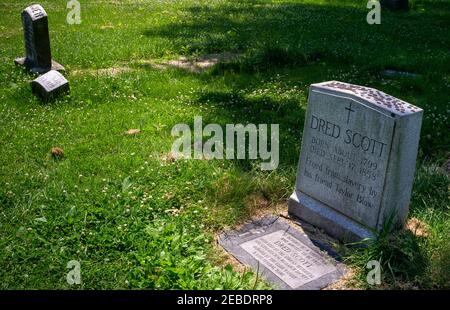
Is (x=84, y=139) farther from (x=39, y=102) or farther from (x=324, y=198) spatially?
(x=324, y=198)

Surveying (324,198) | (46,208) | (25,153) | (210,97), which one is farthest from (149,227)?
(210,97)

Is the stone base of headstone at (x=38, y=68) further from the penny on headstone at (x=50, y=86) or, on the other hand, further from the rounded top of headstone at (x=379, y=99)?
the rounded top of headstone at (x=379, y=99)

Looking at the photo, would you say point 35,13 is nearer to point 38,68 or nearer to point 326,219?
point 38,68

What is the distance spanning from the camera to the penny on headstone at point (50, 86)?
8648 mm

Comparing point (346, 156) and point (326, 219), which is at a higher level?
point (346, 156)

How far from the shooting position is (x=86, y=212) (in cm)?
539

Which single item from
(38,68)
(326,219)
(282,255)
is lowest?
(282,255)

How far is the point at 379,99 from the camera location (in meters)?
4.85

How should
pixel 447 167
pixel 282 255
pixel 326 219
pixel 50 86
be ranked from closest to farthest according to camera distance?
pixel 282 255 < pixel 326 219 < pixel 447 167 < pixel 50 86

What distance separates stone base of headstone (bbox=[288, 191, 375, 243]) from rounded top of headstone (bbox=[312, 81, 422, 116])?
121 cm

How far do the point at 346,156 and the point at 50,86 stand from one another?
18.3 ft

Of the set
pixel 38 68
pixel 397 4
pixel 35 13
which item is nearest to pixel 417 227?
pixel 38 68

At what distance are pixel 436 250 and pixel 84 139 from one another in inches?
191

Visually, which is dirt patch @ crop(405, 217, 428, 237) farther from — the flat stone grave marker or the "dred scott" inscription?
the flat stone grave marker
